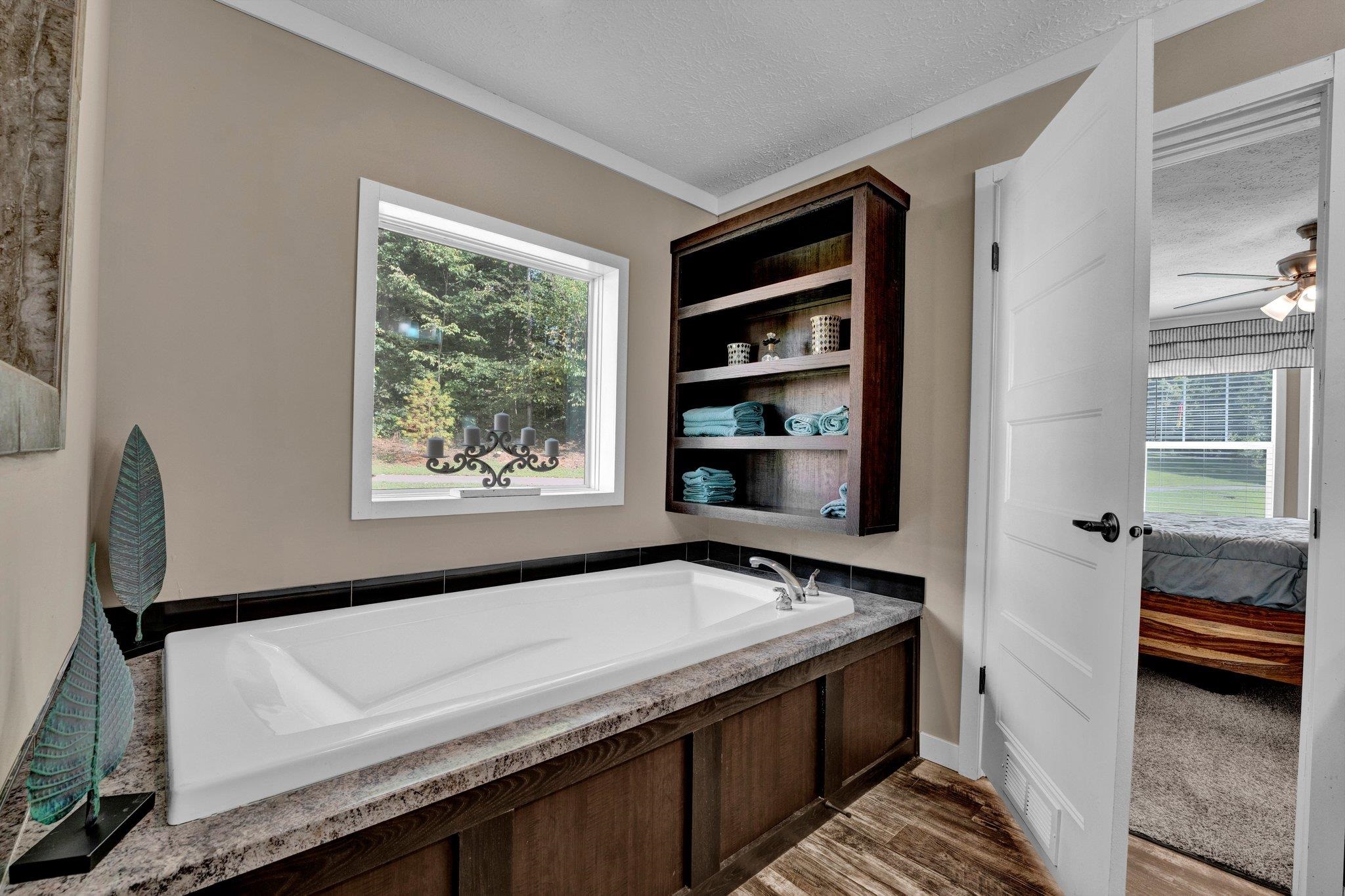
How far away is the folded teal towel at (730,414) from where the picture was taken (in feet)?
9.22

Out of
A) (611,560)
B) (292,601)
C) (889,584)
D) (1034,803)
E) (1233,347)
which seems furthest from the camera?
(1233,347)

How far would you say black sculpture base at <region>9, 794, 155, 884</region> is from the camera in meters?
0.81

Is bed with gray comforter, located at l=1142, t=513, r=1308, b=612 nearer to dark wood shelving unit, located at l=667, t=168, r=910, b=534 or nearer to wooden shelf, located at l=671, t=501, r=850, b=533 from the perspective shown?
dark wood shelving unit, located at l=667, t=168, r=910, b=534

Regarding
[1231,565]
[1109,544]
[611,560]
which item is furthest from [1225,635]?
[611,560]

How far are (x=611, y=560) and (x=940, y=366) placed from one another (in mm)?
1577

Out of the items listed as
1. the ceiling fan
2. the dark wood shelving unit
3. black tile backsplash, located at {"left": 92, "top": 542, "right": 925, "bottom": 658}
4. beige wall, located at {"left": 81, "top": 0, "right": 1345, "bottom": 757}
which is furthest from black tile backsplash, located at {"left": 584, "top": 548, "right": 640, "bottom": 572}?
the ceiling fan

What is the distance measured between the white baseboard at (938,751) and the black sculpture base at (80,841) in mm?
2338

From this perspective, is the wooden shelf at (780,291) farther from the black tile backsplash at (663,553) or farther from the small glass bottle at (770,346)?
the black tile backsplash at (663,553)

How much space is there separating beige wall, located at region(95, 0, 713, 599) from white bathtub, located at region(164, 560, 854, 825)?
0.24m

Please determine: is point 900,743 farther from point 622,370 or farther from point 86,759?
point 86,759

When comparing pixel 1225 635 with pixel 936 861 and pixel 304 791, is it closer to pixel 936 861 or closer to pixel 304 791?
pixel 936 861

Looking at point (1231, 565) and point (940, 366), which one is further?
point (1231, 565)

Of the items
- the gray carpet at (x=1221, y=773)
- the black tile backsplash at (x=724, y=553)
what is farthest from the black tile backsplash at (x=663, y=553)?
the gray carpet at (x=1221, y=773)

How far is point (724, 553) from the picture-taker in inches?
126
